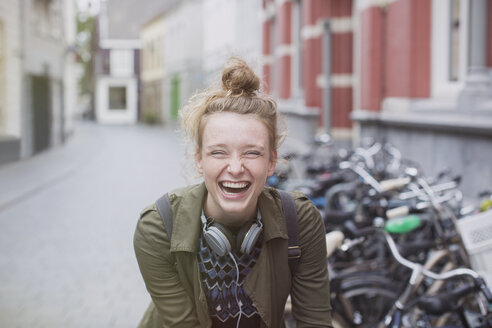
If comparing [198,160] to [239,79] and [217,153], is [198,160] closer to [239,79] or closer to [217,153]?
[217,153]

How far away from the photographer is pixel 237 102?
2.04 m

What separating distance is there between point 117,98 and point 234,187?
58.7m

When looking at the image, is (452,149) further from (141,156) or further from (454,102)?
(141,156)

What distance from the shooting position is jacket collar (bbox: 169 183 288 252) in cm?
201

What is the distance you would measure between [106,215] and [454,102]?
16.1ft

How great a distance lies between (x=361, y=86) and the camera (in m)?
10.7

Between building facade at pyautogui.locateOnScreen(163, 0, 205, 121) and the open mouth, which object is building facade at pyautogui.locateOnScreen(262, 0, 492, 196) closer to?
the open mouth

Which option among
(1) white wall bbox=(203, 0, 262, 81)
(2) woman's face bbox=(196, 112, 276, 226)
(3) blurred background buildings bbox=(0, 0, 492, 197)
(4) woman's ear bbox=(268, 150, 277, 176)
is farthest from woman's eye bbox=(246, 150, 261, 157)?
(1) white wall bbox=(203, 0, 262, 81)

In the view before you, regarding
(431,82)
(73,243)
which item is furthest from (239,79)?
(431,82)

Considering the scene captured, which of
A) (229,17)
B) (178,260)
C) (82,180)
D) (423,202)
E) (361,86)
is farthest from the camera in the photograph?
(229,17)

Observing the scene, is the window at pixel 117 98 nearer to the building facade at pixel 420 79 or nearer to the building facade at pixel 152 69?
the building facade at pixel 152 69

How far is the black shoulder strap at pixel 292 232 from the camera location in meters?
2.09

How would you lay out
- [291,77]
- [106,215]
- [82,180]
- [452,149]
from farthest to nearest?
[291,77], [82,180], [106,215], [452,149]

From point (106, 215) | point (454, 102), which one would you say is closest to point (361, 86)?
point (454, 102)
